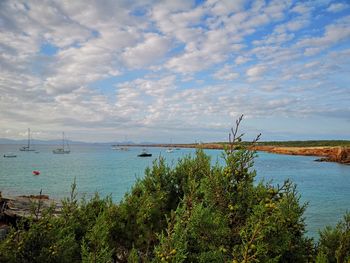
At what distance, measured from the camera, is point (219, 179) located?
8.02 m

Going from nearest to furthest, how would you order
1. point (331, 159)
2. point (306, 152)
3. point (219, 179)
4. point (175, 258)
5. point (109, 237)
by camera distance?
point (175, 258) → point (219, 179) → point (109, 237) → point (331, 159) → point (306, 152)

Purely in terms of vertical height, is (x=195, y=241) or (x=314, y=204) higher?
(x=195, y=241)

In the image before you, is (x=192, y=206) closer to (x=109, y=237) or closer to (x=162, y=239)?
(x=162, y=239)

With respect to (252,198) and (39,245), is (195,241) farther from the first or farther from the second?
(39,245)

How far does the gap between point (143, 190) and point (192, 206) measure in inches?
254

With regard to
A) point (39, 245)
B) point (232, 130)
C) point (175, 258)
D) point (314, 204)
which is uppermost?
point (232, 130)

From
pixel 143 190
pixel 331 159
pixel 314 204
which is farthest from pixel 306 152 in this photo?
pixel 143 190

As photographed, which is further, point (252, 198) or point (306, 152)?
point (306, 152)

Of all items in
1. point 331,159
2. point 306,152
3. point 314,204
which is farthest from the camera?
point 306,152

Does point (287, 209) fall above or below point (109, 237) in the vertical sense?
above

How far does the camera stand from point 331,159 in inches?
4259

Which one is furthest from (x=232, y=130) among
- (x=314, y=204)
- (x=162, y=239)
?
(x=314, y=204)

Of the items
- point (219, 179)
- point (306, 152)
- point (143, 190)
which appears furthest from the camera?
point (306, 152)

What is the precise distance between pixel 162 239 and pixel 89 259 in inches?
70.2
